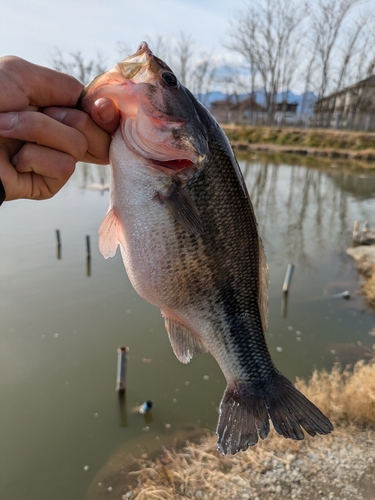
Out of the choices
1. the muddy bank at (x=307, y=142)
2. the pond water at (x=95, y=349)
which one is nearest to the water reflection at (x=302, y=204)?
the pond water at (x=95, y=349)

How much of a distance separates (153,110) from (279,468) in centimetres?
403

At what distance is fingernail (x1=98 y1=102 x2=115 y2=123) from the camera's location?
1562mm

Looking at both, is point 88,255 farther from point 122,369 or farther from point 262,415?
point 262,415

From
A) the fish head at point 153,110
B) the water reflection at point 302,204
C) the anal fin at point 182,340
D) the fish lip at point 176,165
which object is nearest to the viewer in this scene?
the fish head at point 153,110

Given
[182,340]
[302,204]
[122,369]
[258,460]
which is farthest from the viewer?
[302,204]

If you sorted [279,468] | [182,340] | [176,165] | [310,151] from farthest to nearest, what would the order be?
1. [310,151]
2. [279,468]
3. [182,340]
4. [176,165]

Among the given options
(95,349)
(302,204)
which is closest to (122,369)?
(95,349)

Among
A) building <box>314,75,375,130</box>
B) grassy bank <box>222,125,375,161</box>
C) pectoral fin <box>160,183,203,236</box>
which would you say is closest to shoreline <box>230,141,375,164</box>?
grassy bank <box>222,125,375,161</box>

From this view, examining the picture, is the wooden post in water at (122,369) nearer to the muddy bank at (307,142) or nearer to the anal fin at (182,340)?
the anal fin at (182,340)

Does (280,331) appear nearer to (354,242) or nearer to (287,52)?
(354,242)

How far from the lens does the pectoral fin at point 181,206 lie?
164cm

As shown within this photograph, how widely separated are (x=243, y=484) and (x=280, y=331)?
416cm

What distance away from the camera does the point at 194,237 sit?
173cm

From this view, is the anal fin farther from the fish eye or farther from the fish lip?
the fish eye
